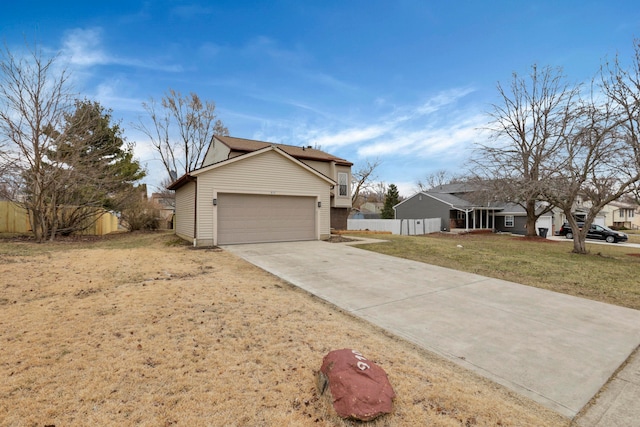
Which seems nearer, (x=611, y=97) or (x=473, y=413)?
(x=473, y=413)

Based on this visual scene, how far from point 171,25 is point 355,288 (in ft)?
42.3

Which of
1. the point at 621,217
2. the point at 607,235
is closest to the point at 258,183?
the point at 607,235

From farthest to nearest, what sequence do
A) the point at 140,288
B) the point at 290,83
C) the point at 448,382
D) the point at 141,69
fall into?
the point at 290,83
the point at 141,69
the point at 140,288
the point at 448,382

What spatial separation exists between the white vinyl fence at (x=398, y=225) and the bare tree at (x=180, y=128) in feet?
48.9

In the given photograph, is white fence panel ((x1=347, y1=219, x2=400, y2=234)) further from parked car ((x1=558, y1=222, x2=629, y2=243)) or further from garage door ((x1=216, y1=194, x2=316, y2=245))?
parked car ((x1=558, y1=222, x2=629, y2=243))

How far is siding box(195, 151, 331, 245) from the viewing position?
1140cm

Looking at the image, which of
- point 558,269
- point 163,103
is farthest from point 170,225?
point 558,269

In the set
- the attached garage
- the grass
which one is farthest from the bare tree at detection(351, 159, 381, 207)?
Answer: the grass

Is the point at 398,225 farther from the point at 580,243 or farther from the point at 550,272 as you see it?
the point at 550,272

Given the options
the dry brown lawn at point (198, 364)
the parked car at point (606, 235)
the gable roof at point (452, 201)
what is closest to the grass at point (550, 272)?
the dry brown lawn at point (198, 364)

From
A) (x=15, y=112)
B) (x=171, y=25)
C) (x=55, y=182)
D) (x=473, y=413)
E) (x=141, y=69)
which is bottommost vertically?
(x=473, y=413)

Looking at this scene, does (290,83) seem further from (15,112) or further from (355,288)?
(355,288)

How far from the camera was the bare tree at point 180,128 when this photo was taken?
80.1 ft

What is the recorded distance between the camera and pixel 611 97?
38.4ft
